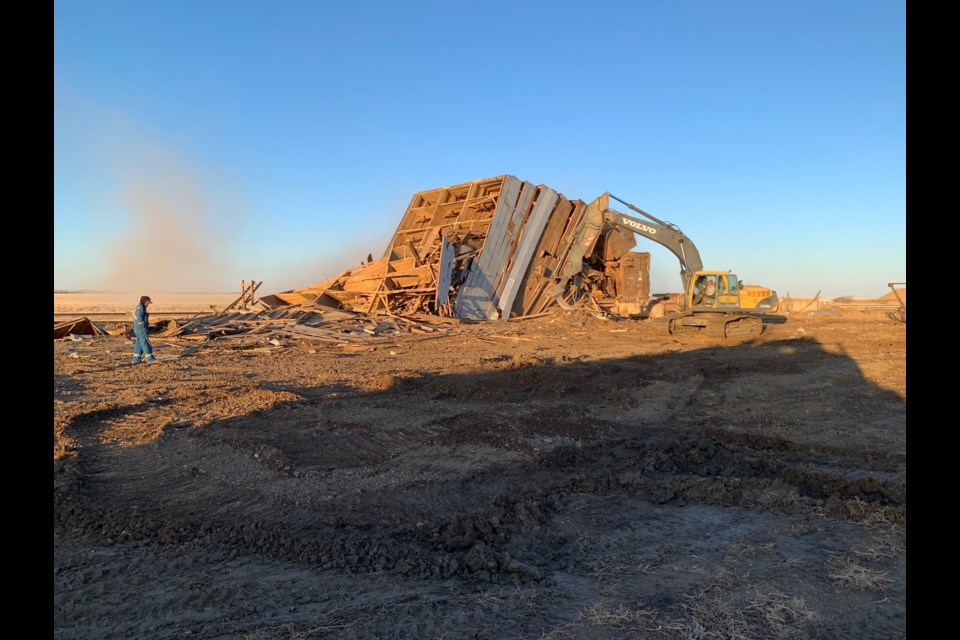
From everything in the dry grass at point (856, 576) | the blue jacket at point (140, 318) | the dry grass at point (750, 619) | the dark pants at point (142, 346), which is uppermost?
the blue jacket at point (140, 318)

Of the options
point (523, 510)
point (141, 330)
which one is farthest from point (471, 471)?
point (141, 330)

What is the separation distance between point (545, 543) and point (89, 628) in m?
2.78

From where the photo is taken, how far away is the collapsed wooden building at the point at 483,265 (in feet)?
77.0

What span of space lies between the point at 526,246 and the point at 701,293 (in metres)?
9.42

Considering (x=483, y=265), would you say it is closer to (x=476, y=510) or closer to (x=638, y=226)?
(x=638, y=226)

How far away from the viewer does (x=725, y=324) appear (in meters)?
18.1

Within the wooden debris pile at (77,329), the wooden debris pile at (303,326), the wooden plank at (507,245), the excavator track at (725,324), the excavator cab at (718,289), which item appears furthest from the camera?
the wooden plank at (507,245)

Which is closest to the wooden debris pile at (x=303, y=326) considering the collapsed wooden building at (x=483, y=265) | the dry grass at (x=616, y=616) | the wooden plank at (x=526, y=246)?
the collapsed wooden building at (x=483, y=265)

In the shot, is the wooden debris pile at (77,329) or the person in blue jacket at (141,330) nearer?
the person in blue jacket at (141,330)

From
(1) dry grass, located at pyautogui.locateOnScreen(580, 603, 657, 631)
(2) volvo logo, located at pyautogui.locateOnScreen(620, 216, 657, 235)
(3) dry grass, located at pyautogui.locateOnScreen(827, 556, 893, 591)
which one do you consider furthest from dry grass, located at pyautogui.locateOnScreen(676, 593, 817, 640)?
(2) volvo logo, located at pyautogui.locateOnScreen(620, 216, 657, 235)

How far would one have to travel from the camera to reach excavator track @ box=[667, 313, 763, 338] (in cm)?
1805

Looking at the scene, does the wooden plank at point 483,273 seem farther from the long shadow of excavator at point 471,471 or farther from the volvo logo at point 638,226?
the long shadow of excavator at point 471,471

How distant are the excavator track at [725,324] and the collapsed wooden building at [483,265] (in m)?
7.34
